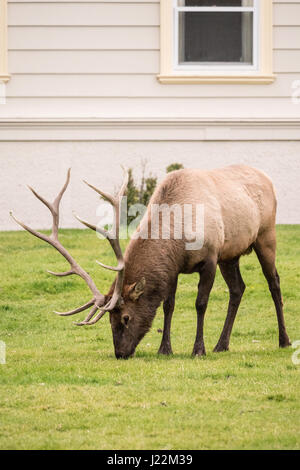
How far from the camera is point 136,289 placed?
28.3 ft

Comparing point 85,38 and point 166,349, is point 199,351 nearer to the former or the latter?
point 166,349

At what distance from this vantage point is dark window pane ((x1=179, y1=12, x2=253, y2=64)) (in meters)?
15.9

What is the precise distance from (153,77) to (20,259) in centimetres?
410

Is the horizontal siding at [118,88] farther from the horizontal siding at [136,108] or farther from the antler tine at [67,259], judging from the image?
the antler tine at [67,259]

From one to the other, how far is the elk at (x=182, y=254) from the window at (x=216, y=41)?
5811 mm

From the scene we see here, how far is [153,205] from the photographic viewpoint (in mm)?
8977

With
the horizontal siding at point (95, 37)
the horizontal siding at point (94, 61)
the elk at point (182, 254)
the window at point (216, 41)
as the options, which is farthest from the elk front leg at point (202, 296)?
the horizontal siding at point (95, 37)

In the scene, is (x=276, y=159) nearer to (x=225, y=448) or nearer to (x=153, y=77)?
(x=153, y=77)

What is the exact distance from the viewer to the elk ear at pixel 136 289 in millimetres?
8617

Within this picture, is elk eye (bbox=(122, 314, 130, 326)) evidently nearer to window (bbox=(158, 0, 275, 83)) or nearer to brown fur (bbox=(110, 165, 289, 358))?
brown fur (bbox=(110, 165, 289, 358))

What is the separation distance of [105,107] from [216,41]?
2.18m

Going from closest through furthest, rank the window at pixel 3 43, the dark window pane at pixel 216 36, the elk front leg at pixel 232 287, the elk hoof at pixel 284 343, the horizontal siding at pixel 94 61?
the elk hoof at pixel 284 343 → the elk front leg at pixel 232 287 → the window at pixel 3 43 → the horizontal siding at pixel 94 61 → the dark window pane at pixel 216 36

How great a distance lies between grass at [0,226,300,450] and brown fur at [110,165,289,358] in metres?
0.33

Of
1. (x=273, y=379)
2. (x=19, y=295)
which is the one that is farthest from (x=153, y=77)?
(x=273, y=379)
